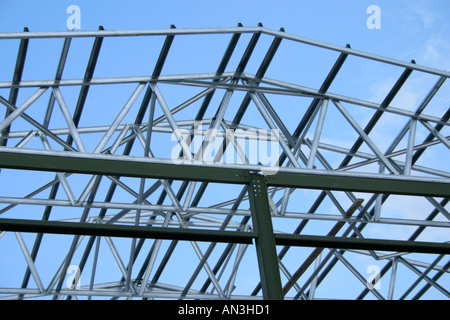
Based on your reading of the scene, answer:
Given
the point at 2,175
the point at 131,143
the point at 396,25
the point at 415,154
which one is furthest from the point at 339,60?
the point at 2,175

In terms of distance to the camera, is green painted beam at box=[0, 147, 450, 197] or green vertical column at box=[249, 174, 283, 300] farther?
green painted beam at box=[0, 147, 450, 197]

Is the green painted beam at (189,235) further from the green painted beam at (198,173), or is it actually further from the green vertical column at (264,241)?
the green painted beam at (198,173)

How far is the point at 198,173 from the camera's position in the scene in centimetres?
875

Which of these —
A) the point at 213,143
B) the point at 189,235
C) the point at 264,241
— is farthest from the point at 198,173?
the point at 213,143

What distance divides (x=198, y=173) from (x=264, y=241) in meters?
1.37

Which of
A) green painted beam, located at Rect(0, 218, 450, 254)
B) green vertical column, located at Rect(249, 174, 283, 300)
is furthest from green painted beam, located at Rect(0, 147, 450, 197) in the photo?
green painted beam, located at Rect(0, 218, 450, 254)

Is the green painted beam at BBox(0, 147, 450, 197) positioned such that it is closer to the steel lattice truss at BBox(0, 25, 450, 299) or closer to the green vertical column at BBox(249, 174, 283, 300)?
the steel lattice truss at BBox(0, 25, 450, 299)

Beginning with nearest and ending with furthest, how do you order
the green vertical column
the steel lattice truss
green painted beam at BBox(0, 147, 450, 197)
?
1. the green vertical column
2. green painted beam at BBox(0, 147, 450, 197)
3. the steel lattice truss

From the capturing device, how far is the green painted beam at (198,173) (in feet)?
27.7

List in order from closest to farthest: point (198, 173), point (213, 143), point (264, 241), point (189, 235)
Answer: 1. point (189, 235)
2. point (264, 241)
3. point (198, 173)
4. point (213, 143)

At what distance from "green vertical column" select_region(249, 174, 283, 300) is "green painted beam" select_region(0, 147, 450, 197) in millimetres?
201

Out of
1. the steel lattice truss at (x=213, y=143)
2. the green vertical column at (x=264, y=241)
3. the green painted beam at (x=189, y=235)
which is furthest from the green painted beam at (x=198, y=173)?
the green painted beam at (x=189, y=235)

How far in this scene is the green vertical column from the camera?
759 cm

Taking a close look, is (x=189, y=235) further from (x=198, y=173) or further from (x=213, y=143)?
(x=213, y=143)
